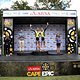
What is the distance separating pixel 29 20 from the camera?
21562 millimetres


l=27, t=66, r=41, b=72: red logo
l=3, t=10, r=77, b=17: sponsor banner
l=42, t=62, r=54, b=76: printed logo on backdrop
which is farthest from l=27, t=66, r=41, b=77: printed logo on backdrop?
l=3, t=10, r=77, b=17: sponsor banner

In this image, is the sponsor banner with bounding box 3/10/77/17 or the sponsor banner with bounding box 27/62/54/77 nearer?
the sponsor banner with bounding box 27/62/54/77

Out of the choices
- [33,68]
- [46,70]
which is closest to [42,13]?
[46,70]

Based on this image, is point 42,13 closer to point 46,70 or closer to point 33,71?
point 46,70

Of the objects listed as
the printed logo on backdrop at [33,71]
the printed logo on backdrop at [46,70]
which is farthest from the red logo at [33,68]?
the printed logo on backdrop at [46,70]

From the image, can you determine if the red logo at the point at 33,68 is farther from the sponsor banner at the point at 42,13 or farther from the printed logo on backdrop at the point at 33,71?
the sponsor banner at the point at 42,13

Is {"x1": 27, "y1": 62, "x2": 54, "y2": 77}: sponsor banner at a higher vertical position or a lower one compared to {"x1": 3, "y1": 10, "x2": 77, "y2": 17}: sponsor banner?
lower

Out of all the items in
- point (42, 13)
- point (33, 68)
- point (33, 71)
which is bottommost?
point (33, 71)

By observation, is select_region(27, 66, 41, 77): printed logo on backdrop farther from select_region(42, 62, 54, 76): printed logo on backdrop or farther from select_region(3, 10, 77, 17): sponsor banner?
select_region(3, 10, 77, 17): sponsor banner

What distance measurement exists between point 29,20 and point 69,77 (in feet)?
31.3

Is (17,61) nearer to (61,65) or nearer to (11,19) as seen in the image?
(61,65)

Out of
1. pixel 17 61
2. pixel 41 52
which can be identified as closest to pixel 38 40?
pixel 41 52

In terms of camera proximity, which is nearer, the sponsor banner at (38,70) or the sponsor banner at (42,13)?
the sponsor banner at (38,70)

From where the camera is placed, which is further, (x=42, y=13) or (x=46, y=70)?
(x=42, y=13)
